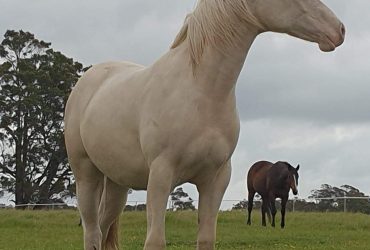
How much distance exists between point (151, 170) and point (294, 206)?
2311cm

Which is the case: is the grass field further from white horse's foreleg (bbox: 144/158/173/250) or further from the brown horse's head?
white horse's foreleg (bbox: 144/158/173/250)

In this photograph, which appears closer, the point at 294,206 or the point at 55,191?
the point at 294,206

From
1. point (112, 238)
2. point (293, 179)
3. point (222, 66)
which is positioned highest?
point (293, 179)

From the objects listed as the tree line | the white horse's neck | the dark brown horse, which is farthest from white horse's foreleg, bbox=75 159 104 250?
the tree line

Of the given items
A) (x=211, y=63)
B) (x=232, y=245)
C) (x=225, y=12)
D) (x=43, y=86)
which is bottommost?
(x=232, y=245)

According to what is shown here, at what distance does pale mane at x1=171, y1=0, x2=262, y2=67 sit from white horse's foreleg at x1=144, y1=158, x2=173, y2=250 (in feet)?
1.95

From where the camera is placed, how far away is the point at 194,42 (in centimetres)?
362

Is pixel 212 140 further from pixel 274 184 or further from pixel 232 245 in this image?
pixel 274 184

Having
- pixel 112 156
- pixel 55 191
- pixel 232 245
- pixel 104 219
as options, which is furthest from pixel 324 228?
pixel 55 191

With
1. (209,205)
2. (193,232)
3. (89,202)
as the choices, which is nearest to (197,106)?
(209,205)

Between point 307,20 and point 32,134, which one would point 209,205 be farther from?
point 32,134

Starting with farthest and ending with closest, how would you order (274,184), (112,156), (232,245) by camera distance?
(274,184)
(232,245)
(112,156)

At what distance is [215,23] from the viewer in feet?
11.6

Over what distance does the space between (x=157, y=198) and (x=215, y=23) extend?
97 centimetres
